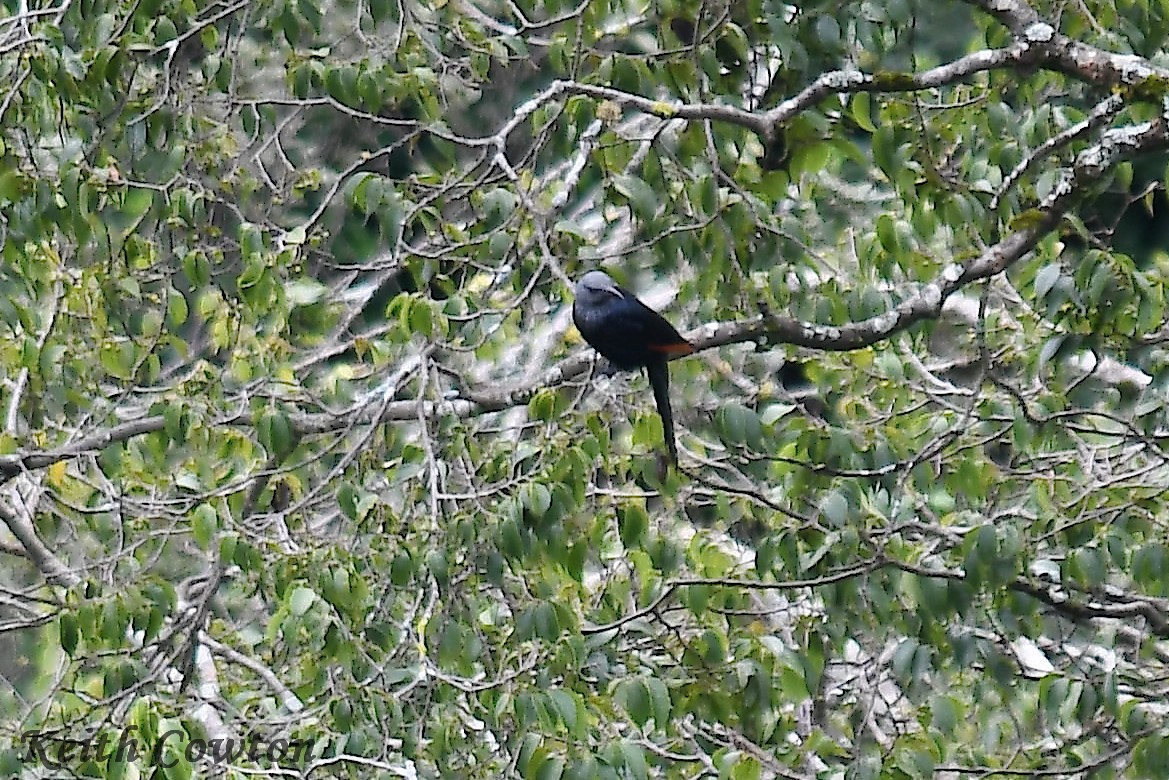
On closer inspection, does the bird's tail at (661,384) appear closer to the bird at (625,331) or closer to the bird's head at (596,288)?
the bird at (625,331)

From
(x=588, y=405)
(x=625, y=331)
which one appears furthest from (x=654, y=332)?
(x=588, y=405)

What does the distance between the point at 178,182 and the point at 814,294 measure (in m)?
1.23

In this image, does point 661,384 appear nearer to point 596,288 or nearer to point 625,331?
point 625,331

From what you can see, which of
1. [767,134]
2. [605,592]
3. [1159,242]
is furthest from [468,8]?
[1159,242]

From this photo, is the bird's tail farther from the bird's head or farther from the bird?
the bird's head

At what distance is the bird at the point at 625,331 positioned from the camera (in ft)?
10.1

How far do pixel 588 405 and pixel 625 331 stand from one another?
159mm

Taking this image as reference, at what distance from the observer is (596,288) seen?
3.23 m

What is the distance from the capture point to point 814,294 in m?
3.07

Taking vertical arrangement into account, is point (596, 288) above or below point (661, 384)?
above

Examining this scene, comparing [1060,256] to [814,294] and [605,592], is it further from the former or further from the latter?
[605,592]

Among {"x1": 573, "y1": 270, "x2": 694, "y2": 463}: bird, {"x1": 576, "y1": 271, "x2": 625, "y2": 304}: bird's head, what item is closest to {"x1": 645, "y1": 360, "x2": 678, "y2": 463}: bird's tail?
{"x1": 573, "y1": 270, "x2": 694, "y2": 463}: bird

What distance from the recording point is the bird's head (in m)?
3.18

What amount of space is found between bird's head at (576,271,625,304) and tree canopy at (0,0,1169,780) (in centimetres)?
6
